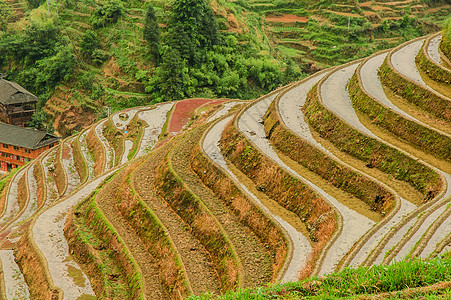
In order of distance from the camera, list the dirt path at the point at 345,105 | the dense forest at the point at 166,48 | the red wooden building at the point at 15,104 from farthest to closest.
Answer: the dense forest at the point at 166,48
the red wooden building at the point at 15,104
the dirt path at the point at 345,105

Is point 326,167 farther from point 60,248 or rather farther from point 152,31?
point 152,31

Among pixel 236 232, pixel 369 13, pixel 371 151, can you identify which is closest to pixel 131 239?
pixel 236 232

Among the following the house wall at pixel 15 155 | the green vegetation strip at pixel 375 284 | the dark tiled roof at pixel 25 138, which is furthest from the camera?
the house wall at pixel 15 155

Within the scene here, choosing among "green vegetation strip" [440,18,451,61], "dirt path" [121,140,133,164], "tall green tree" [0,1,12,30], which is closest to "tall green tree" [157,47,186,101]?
"dirt path" [121,140,133,164]

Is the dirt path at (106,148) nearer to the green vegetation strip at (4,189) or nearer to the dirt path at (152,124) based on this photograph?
the dirt path at (152,124)

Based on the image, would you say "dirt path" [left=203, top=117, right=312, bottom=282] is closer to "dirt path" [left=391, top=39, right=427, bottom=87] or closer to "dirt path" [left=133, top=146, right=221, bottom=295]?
"dirt path" [left=133, top=146, right=221, bottom=295]

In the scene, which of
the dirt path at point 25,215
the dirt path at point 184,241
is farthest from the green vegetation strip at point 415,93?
the dirt path at point 25,215
